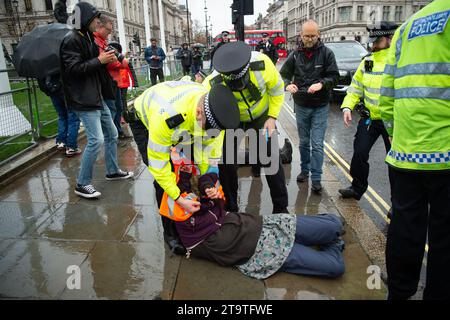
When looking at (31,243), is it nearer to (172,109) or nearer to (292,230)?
(172,109)

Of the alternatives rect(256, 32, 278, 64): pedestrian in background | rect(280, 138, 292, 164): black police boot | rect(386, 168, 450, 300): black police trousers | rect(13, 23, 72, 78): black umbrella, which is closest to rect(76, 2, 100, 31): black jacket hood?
rect(13, 23, 72, 78): black umbrella

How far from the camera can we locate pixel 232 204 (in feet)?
12.2

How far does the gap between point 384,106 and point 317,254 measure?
1206 millimetres

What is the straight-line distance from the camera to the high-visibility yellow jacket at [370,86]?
3.58m

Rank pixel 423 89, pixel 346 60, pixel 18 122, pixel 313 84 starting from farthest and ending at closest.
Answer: pixel 346 60 → pixel 18 122 → pixel 313 84 → pixel 423 89

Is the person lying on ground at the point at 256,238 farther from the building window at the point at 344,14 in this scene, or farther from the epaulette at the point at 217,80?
the building window at the point at 344,14

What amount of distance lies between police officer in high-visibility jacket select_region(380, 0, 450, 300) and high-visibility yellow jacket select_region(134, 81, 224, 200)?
1241 millimetres

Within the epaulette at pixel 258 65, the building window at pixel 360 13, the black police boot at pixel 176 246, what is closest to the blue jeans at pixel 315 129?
the epaulette at pixel 258 65

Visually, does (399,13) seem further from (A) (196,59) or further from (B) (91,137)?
(B) (91,137)

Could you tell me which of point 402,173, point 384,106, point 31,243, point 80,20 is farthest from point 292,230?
point 80,20

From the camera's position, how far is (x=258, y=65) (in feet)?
10.5

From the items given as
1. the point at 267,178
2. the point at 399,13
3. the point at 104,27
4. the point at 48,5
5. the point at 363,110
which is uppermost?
the point at 48,5

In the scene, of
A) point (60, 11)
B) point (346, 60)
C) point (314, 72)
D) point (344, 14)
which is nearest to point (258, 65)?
point (314, 72)

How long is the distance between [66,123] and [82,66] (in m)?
2.43
